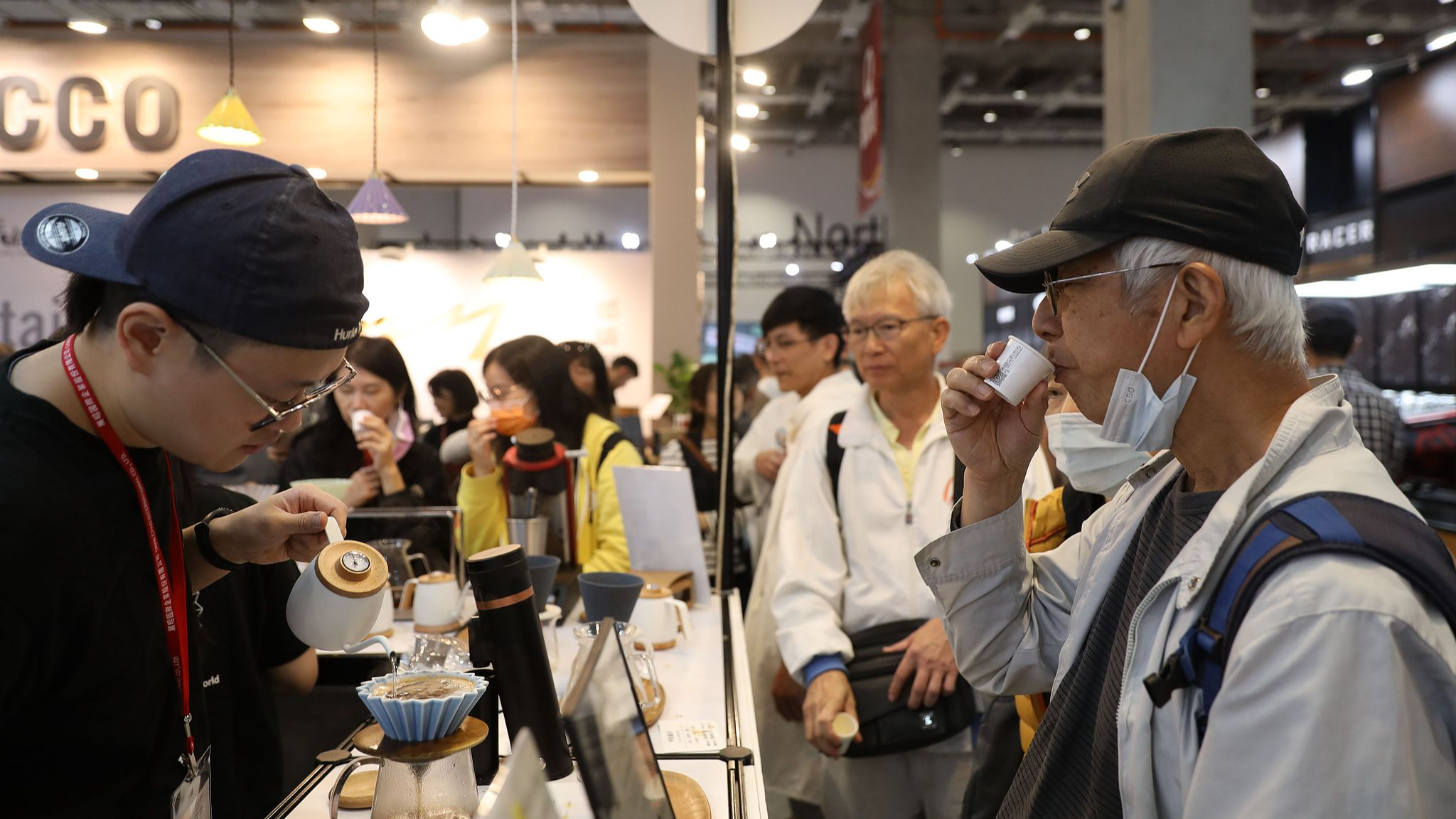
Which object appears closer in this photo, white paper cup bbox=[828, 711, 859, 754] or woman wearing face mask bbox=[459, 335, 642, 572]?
white paper cup bbox=[828, 711, 859, 754]

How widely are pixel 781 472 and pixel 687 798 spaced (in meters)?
1.62

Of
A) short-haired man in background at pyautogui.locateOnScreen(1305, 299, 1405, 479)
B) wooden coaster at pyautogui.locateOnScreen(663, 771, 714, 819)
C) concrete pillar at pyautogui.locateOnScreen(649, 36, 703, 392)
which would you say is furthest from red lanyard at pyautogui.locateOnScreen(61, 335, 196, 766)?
concrete pillar at pyautogui.locateOnScreen(649, 36, 703, 392)

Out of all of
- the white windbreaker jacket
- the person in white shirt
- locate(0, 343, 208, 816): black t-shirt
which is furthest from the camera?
the person in white shirt

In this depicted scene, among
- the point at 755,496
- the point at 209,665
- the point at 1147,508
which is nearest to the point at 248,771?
the point at 209,665

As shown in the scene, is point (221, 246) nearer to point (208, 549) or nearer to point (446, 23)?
point (208, 549)

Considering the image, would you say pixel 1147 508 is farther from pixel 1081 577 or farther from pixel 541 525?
pixel 541 525

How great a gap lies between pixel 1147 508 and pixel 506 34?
749 cm

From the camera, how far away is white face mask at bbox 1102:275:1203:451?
47.1 inches

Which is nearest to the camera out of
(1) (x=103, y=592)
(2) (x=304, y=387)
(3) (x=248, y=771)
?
→ (1) (x=103, y=592)

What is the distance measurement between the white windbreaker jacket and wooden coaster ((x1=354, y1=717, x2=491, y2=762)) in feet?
2.59

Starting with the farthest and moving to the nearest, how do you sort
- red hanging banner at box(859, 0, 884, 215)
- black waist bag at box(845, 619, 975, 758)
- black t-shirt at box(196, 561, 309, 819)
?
red hanging banner at box(859, 0, 884, 215)
black waist bag at box(845, 619, 975, 758)
black t-shirt at box(196, 561, 309, 819)

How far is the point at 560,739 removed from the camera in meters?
1.36

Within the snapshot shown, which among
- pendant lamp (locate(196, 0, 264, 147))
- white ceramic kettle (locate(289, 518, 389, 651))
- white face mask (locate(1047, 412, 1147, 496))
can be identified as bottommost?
white ceramic kettle (locate(289, 518, 389, 651))

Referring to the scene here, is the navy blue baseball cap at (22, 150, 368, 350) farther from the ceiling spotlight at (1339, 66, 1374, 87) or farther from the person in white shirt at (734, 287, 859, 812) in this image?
the ceiling spotlight at (1339, 66, 1374, 87)
